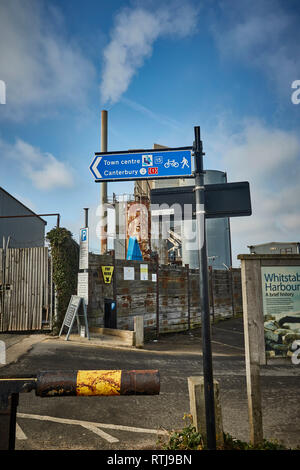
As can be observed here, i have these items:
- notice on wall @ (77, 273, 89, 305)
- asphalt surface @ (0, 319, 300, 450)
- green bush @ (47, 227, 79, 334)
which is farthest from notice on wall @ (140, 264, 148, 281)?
asphalt surface @ (0, 319, 300, 450)

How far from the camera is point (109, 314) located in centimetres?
1137

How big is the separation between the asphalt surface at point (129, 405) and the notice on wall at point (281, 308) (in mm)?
239

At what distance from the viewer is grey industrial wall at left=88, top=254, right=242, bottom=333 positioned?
11.3m

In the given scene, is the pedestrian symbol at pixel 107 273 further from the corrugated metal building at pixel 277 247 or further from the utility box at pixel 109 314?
the corrugated metal building at pixel 277 247

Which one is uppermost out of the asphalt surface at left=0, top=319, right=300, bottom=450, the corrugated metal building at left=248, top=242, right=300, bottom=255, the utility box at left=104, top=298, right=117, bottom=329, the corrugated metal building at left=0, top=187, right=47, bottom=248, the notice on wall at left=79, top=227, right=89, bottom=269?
the corrugated metal building at left=0, top=187, right=47, bottom=248

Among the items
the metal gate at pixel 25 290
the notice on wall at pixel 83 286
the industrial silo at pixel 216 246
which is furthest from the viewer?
the industrial silo at pixel 216 246

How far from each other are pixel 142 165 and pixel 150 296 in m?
10.3

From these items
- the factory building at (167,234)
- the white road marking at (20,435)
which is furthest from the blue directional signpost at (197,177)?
the factory building at (167,234)

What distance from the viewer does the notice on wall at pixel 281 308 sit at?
3559 mm

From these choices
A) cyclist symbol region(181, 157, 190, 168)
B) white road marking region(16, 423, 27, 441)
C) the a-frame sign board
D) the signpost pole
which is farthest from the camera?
the a-frame sign board

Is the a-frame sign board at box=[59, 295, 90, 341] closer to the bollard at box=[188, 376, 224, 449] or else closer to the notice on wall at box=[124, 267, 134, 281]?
the notice on wall at box=[124, 267, 134, 281]

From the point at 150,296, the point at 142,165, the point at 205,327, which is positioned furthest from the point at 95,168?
the point at 150,296

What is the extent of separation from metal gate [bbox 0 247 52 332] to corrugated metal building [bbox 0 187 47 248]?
7810mm
